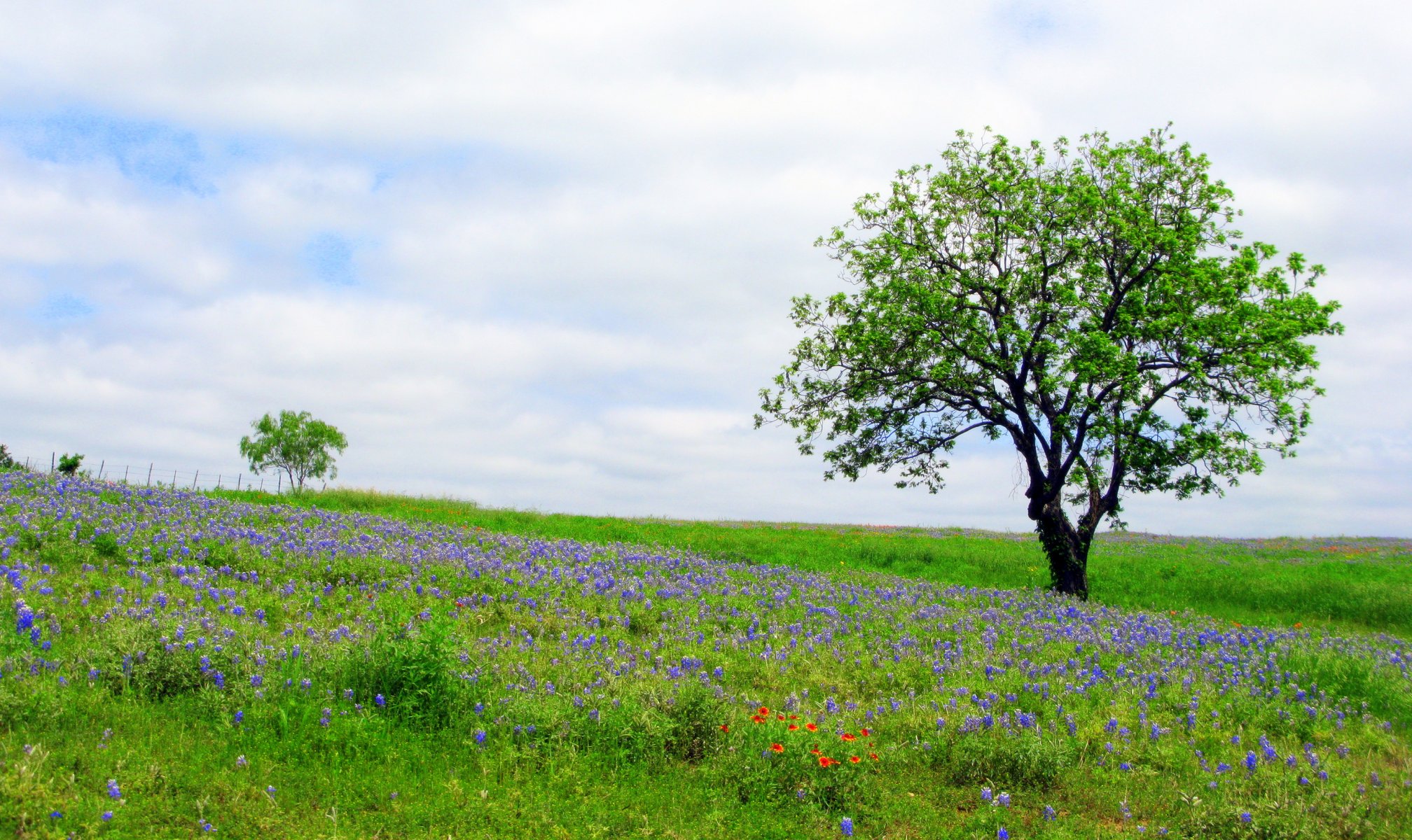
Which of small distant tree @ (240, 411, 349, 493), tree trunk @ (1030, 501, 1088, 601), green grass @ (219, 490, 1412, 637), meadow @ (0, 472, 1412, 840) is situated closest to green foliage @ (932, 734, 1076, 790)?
meadow @ (0, 472, 1412, 840)

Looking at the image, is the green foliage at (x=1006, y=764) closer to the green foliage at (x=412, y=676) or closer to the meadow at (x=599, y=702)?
the meadow at (x=599, y=702)

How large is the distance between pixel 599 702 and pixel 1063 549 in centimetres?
1815

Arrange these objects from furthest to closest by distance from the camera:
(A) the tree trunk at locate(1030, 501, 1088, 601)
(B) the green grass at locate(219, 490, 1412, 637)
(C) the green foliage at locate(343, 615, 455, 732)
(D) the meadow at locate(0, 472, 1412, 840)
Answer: (B) the green grass at locate(219, 490, 1412, 637) → (A) the tree trunk at locate(1030, 501, 1088, 601) → (C) the green foliage at locate(343, 615, 455, 732) → (D) the meadow at locate(0, 472, 1412, 840)

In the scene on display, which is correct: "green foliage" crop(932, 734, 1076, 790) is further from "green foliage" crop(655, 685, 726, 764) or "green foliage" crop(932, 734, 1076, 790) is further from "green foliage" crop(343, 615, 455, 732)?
"green foliage" crop(343, 615, 455, 732)

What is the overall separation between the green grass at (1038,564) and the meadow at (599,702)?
845 centimetres

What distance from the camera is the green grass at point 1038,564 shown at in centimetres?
2377

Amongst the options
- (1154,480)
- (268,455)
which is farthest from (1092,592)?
(268,455)

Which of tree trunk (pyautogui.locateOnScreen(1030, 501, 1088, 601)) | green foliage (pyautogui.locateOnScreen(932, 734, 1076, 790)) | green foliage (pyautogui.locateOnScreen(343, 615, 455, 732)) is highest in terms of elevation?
tree trunk (pyautogui.locateOnScreen(1030, 501, 1088, 601))

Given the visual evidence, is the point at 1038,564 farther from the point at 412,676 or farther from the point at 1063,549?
the point at 412,676

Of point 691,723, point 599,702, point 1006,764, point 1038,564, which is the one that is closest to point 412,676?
point 599,702

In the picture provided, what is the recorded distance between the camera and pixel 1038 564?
30.1 m

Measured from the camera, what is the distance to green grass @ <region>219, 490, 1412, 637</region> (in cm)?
2377

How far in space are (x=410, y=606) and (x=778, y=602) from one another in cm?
616

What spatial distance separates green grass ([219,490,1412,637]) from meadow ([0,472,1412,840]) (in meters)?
8.45
